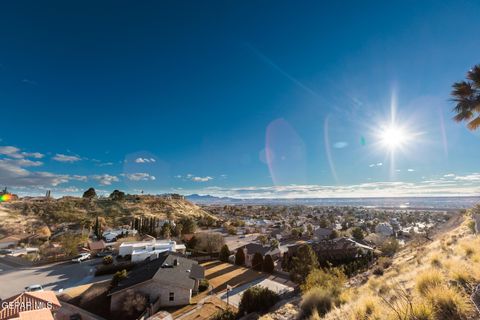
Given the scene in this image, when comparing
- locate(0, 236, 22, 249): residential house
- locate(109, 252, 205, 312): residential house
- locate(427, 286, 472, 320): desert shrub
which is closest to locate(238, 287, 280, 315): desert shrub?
locate(109, 252, 205, 312): residential house

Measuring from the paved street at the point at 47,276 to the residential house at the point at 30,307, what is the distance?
10.2 m

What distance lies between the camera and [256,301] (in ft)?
56.3

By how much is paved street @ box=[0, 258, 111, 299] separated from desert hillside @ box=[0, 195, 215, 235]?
2896cm

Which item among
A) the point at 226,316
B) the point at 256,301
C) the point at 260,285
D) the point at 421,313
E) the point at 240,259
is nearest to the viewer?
the point at 421,313

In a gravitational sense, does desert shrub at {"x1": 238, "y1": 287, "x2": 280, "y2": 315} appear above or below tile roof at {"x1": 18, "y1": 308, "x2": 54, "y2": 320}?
below

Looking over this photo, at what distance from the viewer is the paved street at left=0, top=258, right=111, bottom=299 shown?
87.5 ft

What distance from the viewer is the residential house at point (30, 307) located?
14562 millimetres

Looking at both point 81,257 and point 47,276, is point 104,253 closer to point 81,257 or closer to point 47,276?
point 81,257

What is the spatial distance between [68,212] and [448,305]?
3500 inches

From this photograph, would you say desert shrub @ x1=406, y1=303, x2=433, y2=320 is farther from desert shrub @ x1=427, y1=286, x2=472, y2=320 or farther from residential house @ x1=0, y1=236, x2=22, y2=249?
residential house @ x1=0, y1=236, x2=22, y2=249

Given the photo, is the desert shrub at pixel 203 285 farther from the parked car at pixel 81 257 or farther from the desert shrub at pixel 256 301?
the parked car at pixel 81 257

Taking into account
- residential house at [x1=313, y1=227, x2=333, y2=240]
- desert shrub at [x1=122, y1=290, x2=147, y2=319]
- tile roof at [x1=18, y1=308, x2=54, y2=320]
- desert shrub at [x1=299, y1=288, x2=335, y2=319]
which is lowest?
residential house at [x1=313, y1=227, x2=333, y2=240]

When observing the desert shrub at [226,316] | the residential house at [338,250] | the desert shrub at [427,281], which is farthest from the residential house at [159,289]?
the residential house at [338,250]

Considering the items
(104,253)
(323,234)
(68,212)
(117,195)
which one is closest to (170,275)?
(104,253)
